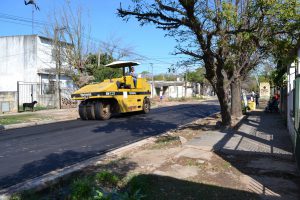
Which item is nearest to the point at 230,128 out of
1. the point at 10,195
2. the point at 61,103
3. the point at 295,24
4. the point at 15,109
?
the point at 295,24

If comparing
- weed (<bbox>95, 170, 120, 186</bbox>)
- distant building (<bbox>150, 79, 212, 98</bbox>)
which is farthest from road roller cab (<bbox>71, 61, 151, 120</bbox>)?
distant building (<bbox>150, 79, 212, 98</bbox>)

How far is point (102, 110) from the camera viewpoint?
1981 centimetres

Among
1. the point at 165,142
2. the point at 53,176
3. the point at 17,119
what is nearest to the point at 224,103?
the point at 165,142

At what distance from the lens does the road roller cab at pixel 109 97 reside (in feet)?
65.2

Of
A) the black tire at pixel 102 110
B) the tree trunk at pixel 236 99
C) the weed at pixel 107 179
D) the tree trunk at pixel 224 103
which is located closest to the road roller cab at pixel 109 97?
the black tire at pixel 102 110

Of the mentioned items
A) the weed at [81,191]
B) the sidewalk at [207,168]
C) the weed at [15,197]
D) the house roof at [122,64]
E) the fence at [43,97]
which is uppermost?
the house roof at [122,64]

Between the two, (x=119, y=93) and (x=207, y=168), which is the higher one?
(x=119, y=93)

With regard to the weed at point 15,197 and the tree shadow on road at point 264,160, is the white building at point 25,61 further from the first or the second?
the weed at point 15,197

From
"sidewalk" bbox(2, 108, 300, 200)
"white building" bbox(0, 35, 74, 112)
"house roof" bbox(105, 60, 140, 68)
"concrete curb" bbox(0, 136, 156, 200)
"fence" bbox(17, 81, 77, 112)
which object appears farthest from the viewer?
"white building" bbox(0, 35, 74, 112)

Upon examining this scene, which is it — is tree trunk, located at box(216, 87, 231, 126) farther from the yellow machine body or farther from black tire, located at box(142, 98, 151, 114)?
black tire, located at box(142, 98, 151, 114)

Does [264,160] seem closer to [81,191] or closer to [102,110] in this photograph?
[81,191]

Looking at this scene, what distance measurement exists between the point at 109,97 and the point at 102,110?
2.90 ft

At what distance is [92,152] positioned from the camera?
1005 cm

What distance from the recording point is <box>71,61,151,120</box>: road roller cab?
19.9m
